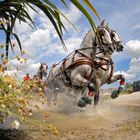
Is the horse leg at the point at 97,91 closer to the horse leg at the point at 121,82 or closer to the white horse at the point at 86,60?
the white horse at the point at 86,60

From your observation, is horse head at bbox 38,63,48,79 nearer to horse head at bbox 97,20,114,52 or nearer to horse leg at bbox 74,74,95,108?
horse leg at bbox 74,74,95,108

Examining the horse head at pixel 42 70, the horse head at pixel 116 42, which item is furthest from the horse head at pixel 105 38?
the horse head at pixel 42 70

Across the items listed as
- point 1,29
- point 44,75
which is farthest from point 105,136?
point 44,75

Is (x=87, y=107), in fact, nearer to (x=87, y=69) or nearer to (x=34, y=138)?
(x=87, y=69)

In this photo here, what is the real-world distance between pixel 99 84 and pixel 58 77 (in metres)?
1.36

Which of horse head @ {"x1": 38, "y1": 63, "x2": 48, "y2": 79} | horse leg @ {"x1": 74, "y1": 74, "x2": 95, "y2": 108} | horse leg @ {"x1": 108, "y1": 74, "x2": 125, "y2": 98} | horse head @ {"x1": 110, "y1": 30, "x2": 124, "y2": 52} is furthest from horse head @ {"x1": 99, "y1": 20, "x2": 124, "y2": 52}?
horse head @ {"x1": 38, "y1": 63, "x2": 48, "y2": 79}

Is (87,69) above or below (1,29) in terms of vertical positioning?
above

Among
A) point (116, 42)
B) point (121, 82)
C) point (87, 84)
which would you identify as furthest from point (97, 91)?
point (116, 42)

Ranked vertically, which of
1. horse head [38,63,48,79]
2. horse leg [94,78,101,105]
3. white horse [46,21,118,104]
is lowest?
horse leg [94,78,101,105]

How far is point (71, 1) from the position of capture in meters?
3.75

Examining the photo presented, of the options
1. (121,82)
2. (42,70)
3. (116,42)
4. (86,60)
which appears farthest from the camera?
(42,70)

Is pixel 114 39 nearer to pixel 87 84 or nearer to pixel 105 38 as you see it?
pixel 105 38

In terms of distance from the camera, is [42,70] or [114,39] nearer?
[114,39]

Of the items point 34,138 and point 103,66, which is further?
point 103,66
